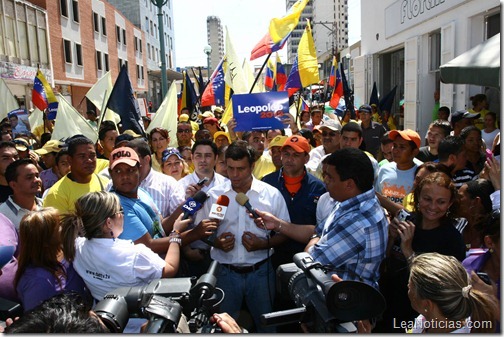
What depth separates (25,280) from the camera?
2.23 meters

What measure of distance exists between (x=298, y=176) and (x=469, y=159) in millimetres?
2116

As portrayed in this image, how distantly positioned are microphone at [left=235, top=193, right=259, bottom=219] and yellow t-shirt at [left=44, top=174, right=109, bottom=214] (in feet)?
4.53

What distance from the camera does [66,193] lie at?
141 inches

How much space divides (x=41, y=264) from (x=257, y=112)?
362 cm

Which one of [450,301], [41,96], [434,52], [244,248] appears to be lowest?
[244,248]

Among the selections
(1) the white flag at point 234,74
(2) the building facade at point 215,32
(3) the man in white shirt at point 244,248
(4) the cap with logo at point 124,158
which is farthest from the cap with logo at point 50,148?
(2) the building facade at point 215,32

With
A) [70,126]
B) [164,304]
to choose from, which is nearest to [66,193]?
[164,304]

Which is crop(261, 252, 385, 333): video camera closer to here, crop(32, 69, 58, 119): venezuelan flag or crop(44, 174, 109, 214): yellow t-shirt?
crop(44, 174, 109, 214): yellow t-shirt

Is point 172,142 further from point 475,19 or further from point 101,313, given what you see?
point 475,19

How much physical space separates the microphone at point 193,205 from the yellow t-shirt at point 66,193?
1.06 metres

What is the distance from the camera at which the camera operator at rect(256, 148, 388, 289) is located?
215 centimetres

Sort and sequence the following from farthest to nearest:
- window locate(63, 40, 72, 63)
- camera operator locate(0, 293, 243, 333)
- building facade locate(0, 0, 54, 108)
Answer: window locate(63, 40, 72, 63) → building facade locate(0, 0, 54, 108) → camera operator locate(0, 293, 243, 333)

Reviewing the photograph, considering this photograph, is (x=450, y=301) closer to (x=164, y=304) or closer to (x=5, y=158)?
(x=164, y=304)

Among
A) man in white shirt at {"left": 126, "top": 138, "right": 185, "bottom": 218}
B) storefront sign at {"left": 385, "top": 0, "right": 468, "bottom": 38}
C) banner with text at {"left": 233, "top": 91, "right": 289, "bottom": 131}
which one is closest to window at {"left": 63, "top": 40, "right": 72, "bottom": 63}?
storefront sign at {"left": 385, "top": 0, "right": 468, "bottom": 38}
